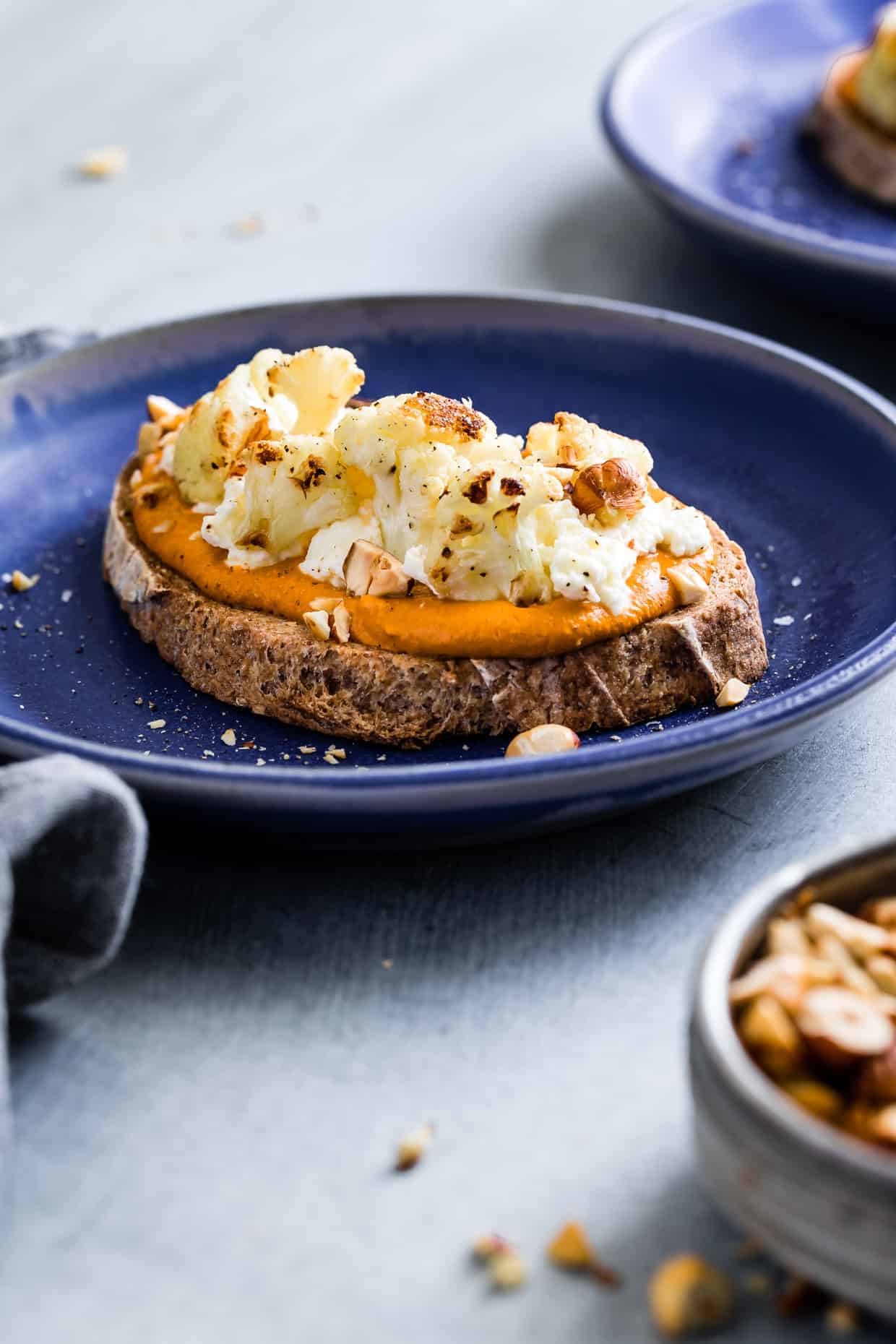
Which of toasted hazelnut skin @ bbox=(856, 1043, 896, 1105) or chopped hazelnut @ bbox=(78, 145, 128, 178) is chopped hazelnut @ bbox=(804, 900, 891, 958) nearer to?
toasted hazelnut skin @ bbox=(856, 1043, 896, 1105)

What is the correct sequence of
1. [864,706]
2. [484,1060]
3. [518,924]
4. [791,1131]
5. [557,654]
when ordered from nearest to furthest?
[791,1131], [484,1060], [518,924], [557,654], [864,706]

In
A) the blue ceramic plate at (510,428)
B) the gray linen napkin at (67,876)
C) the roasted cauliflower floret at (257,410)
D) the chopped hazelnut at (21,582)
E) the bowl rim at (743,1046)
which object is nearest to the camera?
the bowl rim at (743,1046)

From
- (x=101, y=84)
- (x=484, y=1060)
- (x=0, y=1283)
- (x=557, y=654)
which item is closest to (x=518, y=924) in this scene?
(x=484, y=1060)

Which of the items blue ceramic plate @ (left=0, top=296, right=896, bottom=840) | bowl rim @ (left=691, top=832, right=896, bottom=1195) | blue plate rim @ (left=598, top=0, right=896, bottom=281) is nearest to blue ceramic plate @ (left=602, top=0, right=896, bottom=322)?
blue plate rim @ (left=598, top=0, right=896, bottom=281)

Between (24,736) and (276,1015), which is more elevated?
(24,736)

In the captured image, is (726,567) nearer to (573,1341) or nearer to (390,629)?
(390,629)

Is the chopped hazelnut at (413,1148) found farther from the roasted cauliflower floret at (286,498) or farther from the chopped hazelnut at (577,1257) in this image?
the roasted cauliflower floret at (286,498)

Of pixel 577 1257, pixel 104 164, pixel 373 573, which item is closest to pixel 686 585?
pixel 373 573

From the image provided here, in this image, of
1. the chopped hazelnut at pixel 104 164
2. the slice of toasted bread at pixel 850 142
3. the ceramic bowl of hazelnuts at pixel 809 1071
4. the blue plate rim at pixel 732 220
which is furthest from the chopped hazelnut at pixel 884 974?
the chopped hazelnut at pixel 104 164
